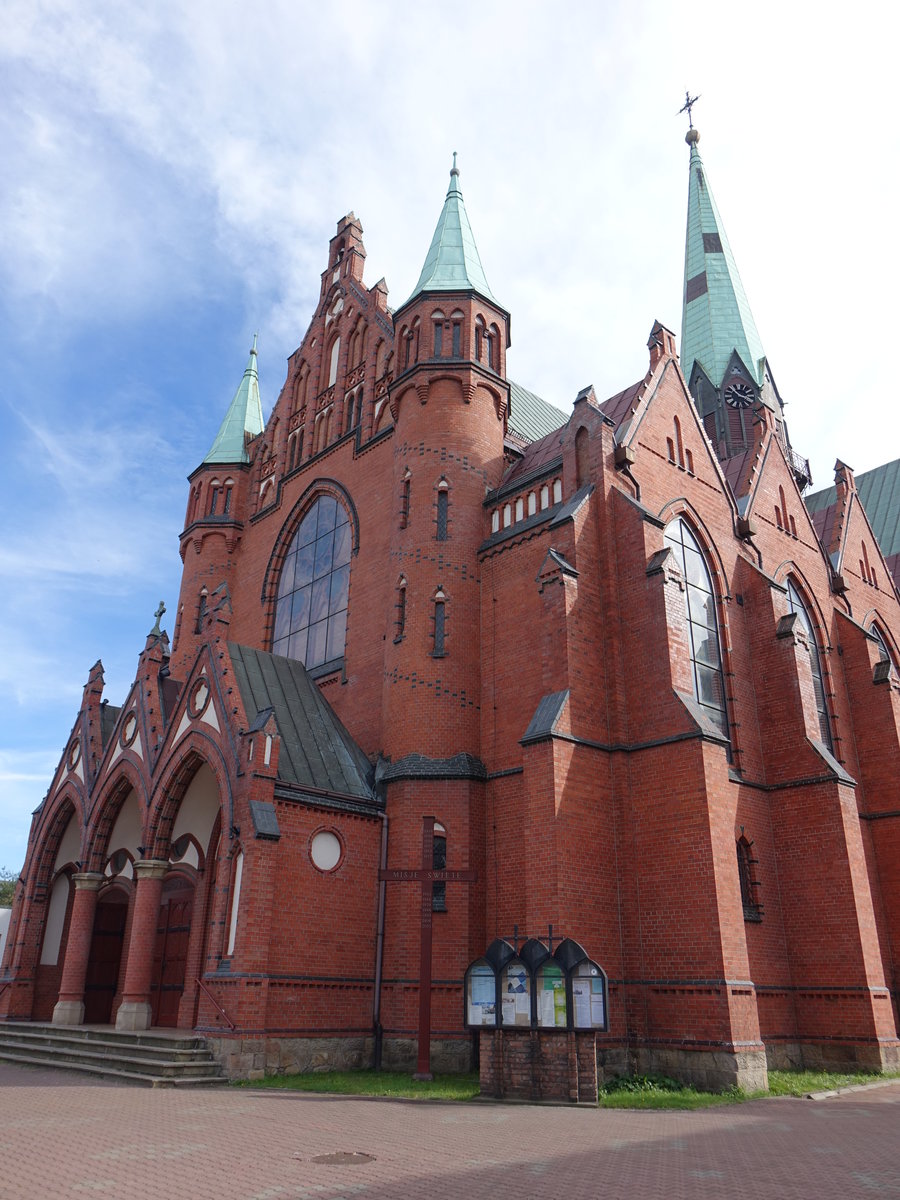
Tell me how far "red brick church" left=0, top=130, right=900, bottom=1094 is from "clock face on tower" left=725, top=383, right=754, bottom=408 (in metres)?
11.4

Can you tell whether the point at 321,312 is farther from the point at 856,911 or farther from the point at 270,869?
the point at 856,911

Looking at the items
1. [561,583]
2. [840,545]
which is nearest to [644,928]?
[561,583]

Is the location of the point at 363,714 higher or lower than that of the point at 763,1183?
higher

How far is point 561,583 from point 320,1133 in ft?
32.7

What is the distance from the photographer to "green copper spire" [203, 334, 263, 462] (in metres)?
29.5

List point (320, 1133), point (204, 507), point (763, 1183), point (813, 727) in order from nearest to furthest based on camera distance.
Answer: point (763, 1183) < point (320, 1133) < point (813, 727) < point (204, 507)

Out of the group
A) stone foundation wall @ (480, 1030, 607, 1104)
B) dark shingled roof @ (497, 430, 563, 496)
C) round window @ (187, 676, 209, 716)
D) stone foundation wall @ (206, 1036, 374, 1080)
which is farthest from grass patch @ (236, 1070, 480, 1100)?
dark shingled roof @ (497, 430, 563, 496)

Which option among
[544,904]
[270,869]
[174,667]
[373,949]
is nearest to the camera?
[544,904]

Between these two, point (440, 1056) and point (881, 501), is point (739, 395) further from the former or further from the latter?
point (440, 1056)

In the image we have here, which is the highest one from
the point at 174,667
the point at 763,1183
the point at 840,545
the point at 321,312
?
the point at 321,312

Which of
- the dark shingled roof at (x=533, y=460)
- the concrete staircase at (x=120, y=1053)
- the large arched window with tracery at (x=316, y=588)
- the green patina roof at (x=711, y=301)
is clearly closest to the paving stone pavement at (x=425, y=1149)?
the concrete staircase at (x=120, y=1053)

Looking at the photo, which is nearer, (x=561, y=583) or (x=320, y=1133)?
(x=320, y=1133)

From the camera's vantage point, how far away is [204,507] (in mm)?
28797

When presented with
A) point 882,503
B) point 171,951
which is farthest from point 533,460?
point 882,503
